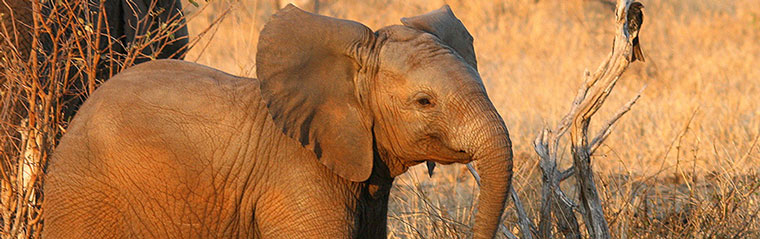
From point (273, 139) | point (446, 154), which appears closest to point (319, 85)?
point (273, 139)

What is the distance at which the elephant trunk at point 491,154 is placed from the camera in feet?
10.1

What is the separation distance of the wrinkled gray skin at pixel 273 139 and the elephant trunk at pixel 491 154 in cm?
10

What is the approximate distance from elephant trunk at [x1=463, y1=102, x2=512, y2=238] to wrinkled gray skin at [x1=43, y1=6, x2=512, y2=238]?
0.31 feet

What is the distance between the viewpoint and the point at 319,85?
11.1 ft

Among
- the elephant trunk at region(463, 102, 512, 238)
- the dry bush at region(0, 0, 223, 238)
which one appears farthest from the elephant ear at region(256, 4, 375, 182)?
the dry bush at region(0, 0, 223, 238)

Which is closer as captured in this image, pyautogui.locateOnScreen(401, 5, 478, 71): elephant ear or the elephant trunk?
the elephant trunk

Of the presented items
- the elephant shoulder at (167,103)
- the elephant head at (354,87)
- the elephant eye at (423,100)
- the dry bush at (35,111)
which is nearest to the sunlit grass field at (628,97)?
the dry bush at (35,111)

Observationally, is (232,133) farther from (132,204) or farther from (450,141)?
(450,141)

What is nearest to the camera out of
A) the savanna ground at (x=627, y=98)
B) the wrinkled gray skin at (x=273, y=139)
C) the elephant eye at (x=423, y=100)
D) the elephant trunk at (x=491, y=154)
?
the elephant trunk at (x=491, y=154)

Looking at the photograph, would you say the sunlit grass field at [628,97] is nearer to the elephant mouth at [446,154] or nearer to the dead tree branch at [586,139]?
the dead tree branch at [586,139]

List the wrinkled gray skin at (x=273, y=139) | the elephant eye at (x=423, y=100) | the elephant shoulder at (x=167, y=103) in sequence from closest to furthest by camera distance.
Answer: the elephant eye at (x=423, y=100), the wrinkled gray skin at (x=273, y=139), the elephant shoulder at (x=167, y=103)

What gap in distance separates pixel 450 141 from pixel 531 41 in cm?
877

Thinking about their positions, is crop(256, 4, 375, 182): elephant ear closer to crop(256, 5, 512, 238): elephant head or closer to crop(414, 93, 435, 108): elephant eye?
crop(256, 5, 512, 238): elephant head

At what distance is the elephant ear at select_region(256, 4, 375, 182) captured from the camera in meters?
3.35
